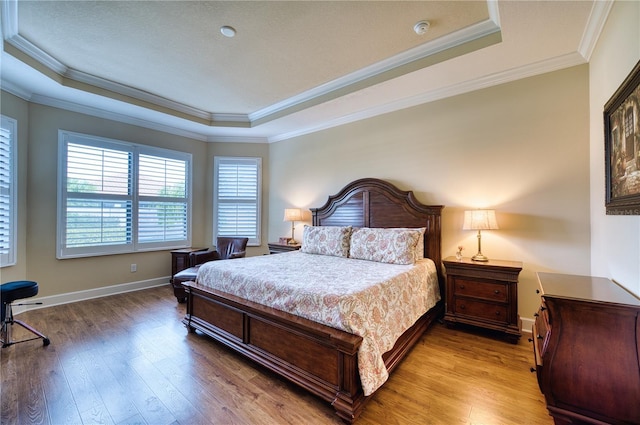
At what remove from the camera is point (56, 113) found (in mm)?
3746

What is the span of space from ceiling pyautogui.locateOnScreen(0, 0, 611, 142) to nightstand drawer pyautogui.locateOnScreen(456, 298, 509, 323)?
8.07 feet

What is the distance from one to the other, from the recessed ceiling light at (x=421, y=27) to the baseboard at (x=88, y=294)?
17.4ft

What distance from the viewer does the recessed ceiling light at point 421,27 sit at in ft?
7.85

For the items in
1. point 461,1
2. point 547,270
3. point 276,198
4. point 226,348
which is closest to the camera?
point 461,1

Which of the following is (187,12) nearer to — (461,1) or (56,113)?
(461,1)

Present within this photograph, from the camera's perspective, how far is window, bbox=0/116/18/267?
3.23 meters

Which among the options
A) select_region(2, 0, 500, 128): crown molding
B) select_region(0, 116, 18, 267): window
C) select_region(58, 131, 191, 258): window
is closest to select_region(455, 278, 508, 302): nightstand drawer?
select_region(2, 0, 500, 128): crown molding

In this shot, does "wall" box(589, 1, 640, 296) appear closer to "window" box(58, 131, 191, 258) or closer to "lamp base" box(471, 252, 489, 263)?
"lamp base" box(471, 252, 489, 263)

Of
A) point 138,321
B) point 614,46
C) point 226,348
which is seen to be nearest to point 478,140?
point 614,46

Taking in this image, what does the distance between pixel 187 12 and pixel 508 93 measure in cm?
335

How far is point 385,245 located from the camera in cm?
312

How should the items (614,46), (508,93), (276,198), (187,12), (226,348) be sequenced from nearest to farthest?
(614,46) → (187,12) → (226,348) → (508,93) → (276,198)

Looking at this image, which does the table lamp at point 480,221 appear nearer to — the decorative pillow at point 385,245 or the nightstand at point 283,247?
the decorative pillow at point 385,245

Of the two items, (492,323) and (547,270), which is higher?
(547,270)
